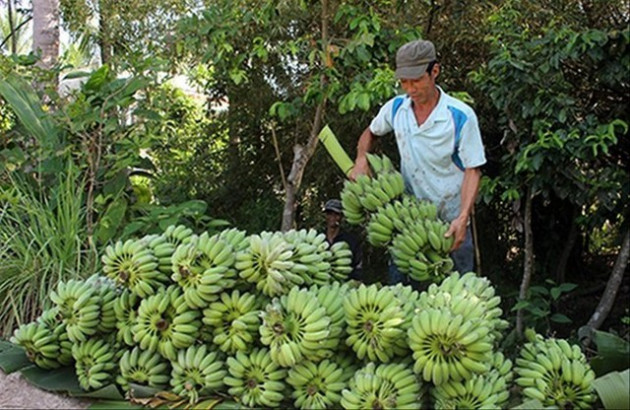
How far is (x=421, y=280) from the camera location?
2.71m

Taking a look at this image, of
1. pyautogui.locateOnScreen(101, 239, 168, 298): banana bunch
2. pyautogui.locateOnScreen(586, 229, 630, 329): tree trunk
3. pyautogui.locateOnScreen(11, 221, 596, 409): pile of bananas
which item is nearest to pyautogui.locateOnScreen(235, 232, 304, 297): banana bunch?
pyautogui.locateOnScreen(11, 221, 596, 409): pile of bananas

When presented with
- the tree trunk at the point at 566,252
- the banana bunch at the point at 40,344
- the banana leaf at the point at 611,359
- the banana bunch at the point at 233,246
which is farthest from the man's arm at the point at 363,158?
the tree trunk at the point at 566,252

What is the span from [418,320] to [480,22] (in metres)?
2.95

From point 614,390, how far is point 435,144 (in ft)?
4.15

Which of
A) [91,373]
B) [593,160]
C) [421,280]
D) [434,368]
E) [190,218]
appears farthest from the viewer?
[190,218]

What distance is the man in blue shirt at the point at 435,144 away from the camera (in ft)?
9.23

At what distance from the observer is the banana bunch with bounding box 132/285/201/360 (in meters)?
2.39

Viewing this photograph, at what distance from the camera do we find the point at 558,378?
2309 millimetres

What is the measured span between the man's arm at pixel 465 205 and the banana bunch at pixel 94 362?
145 centimetres

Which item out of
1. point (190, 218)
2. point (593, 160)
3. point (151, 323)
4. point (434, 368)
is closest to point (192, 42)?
point (190, 218)

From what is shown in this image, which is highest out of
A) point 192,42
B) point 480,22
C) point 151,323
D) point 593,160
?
point 480,22

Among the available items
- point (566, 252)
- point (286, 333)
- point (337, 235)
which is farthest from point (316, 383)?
point (566, 252)

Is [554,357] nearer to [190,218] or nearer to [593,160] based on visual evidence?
[593,160]

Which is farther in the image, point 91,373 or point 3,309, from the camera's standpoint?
point 3,309
